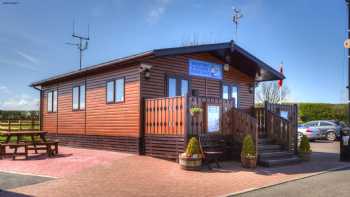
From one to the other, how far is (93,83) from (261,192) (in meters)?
10.5

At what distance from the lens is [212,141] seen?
42.3ft

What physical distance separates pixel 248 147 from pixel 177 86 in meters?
4.77

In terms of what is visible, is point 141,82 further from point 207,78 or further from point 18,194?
point 18,194

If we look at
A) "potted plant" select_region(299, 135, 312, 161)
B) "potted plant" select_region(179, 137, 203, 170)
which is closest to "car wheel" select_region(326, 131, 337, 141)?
"potted plant" select_region(299, 135, 312, 161)

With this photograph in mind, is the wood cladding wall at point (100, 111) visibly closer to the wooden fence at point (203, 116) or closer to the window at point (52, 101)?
the window at point (52, 101)

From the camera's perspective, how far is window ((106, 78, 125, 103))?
1489 cm

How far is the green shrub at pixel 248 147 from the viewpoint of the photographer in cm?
1172

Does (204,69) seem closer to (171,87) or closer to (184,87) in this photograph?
(184,87)

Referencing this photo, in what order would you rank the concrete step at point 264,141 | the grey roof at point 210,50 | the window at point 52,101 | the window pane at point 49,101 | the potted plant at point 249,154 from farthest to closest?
the window pane at point 49,101, the window at point 52,101, the concrete step at point 264,141, the grey roof at point 210,50, the potted plant at point 249,154

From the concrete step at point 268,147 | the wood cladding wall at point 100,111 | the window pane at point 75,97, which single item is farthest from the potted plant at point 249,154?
the window pane at point 75,97

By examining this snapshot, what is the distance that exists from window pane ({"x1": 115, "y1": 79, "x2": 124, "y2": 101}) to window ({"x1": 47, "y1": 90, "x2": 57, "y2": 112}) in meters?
6.27

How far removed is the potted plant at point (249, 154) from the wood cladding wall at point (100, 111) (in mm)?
4150

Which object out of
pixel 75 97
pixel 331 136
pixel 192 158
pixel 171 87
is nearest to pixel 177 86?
pixel 171 87

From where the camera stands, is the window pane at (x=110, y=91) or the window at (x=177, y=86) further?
the window pane at (x=110, y=91)
